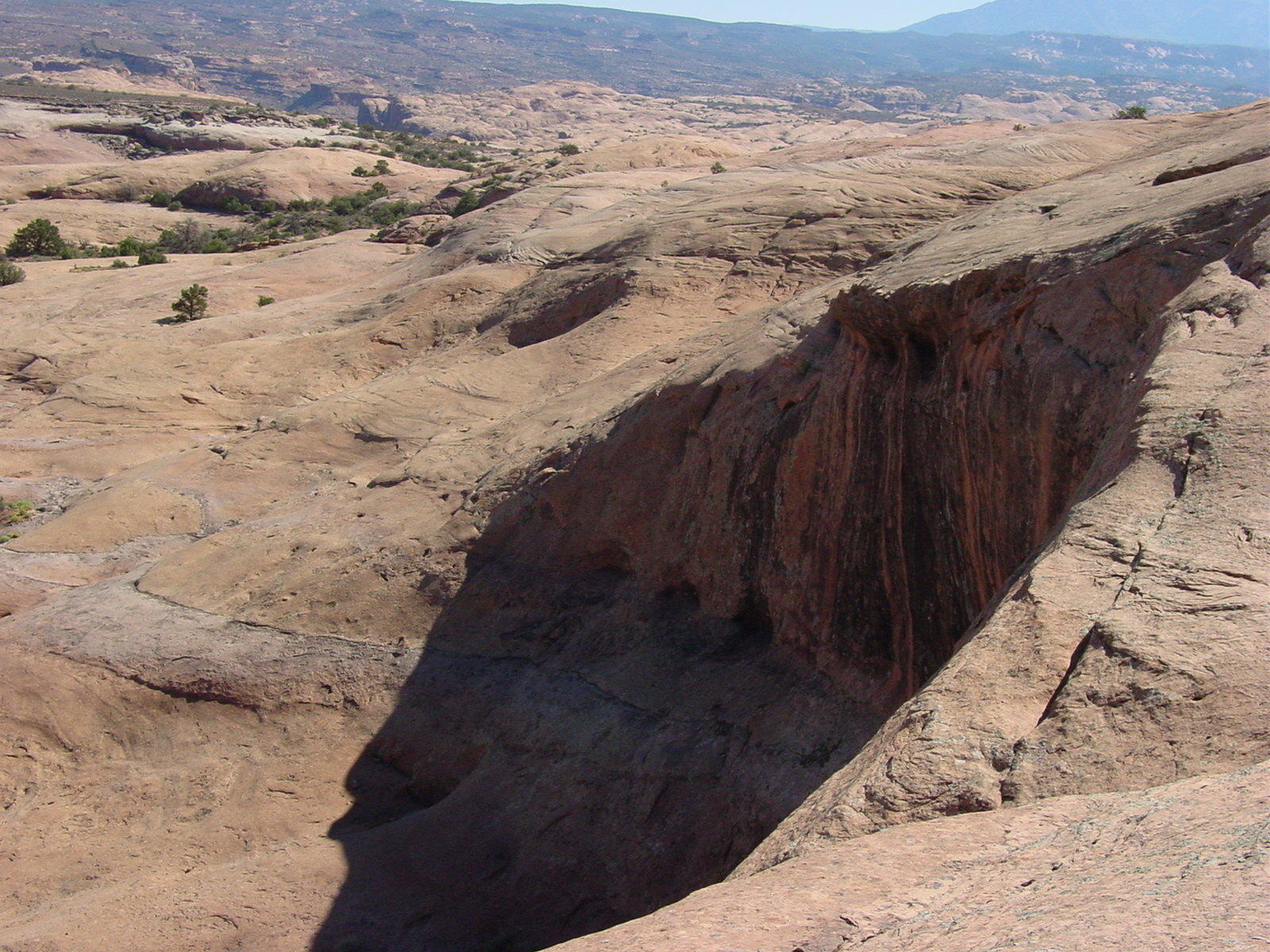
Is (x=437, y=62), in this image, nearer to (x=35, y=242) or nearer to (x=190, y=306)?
(x=35, y=242)

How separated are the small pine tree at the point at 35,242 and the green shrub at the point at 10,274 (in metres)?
4.22

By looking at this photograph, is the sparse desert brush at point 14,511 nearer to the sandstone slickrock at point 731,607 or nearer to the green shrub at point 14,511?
the green shrub at point 14,511

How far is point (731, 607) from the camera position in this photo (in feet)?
26.3

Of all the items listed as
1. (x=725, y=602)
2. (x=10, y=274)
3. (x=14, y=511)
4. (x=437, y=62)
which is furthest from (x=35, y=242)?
(x=437, y=62)

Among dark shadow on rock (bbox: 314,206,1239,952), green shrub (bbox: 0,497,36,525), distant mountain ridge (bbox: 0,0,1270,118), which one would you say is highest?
distant mountain ridge (bbox: 0,0,1270,118)

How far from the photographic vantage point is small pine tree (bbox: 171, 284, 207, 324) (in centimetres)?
1927

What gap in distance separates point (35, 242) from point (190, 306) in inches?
431

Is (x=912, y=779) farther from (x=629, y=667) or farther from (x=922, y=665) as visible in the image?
(x=629, y=667)

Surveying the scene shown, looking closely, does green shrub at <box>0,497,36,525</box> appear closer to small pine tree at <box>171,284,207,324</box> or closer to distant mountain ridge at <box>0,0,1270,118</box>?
small pine tree at <box>171,284,207,324</box>

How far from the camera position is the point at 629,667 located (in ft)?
27.1

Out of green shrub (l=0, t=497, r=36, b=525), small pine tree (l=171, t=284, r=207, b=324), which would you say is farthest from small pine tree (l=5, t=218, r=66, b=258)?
green shrub (l=0, t=497, r=36, b=525)

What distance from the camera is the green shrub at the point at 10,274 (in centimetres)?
2239

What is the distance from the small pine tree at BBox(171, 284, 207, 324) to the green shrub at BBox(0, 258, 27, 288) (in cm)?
556

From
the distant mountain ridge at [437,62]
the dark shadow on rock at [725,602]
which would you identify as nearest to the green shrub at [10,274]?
the dark shadow on rock at [725,602]
